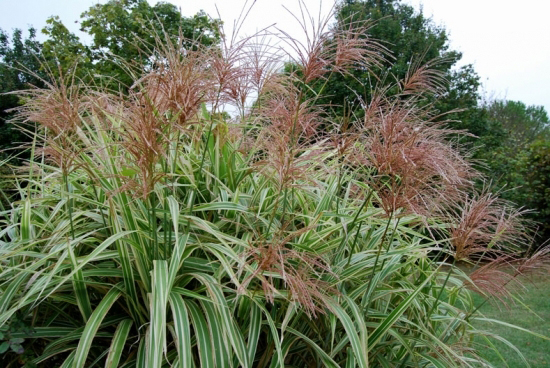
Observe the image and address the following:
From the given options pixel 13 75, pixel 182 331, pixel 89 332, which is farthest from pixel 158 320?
pixel 13 75

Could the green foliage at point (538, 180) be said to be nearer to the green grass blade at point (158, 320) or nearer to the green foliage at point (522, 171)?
the green foliage at point (522, 171)

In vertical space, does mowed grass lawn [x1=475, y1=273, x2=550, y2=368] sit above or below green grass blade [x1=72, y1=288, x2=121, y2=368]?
below

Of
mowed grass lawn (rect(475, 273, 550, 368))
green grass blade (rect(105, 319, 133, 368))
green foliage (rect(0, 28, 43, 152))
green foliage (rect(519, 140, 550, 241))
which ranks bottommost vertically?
mowed grass lawn (rect(475, 273, 550, 368))

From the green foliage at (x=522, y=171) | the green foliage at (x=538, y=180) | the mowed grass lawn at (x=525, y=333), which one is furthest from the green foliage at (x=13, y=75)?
the green foliage at (x=538, y=180)

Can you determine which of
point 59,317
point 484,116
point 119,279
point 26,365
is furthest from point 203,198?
point 484,116

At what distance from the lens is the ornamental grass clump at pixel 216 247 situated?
4.90 feet

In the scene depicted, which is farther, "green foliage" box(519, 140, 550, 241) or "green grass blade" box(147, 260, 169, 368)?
"green foliage" box(519, 140, 550, 241)

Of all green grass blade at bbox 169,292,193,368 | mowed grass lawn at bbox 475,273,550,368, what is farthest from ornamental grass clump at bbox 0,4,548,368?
mowed grass lawn at bbox 475,273,550,368

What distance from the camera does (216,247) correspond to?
5.47ft

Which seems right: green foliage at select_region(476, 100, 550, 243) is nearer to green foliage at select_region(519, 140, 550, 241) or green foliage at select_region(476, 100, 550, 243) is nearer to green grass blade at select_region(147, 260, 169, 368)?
green foliage at select_region(519, 140, 550, 241)

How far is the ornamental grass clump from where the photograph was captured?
1.49 meters

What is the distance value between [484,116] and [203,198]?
10.1 meters

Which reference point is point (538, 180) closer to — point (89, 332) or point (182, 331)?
point (182, 331)

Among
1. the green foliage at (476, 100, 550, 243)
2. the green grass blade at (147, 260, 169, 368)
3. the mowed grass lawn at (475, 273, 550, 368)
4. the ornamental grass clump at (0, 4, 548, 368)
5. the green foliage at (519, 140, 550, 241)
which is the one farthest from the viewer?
the green foliage at (519, 140, 550, 241)
